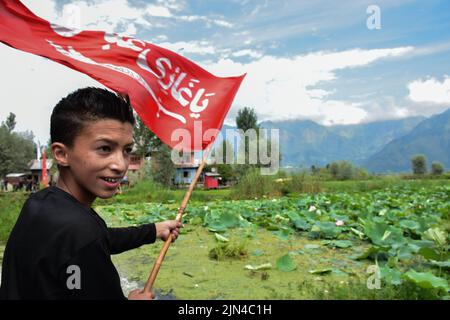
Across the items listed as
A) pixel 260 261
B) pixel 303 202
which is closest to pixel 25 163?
pixel 303 202

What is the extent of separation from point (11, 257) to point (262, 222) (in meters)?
4.39

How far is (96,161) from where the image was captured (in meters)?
1.69

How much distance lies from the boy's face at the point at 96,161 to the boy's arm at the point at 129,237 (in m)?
0.50

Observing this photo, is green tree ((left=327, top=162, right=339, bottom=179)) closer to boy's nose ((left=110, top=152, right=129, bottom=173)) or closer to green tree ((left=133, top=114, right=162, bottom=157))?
green tree ((left=133, top=114, right=162, bottom=157))

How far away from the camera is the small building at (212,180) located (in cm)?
4238

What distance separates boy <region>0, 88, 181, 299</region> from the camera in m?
1.44

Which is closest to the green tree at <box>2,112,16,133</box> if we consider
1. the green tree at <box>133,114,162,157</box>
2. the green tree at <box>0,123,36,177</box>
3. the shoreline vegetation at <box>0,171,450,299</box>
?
the green tree at <box>0,123,36,177</box>

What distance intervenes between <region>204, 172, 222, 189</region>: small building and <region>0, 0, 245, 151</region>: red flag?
1496 inches

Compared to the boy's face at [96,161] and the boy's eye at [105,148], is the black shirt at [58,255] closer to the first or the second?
the boy's face at [96,161]

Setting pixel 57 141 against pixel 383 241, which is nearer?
pixel 57 141

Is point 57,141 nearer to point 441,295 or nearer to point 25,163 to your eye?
point 441,295

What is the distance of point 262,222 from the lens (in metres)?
5.69

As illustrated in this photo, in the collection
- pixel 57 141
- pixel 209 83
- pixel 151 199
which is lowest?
pixel 151 199

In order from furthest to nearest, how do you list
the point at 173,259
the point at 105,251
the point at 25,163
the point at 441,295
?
1. the point at 25,163
2. the point at 173,259
3. the point at 441,295
4. the point at 105,251
